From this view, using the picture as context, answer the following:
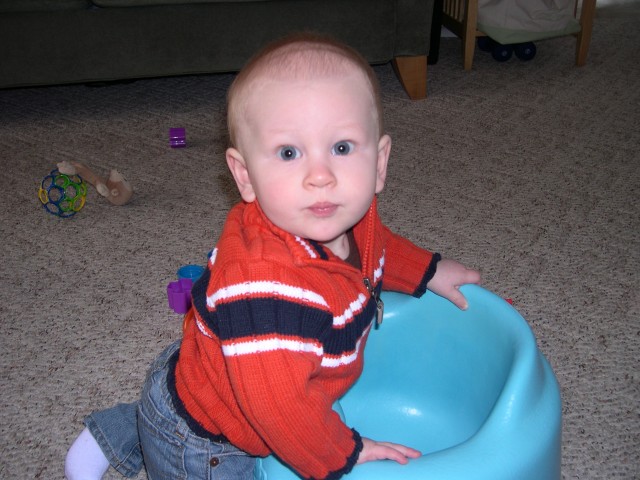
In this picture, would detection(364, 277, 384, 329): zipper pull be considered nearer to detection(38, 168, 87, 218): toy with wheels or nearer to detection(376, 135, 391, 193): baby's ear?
detection(376, 135, 391, 193): baby's ear

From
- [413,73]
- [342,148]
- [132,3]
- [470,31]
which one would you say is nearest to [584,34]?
[470,31]

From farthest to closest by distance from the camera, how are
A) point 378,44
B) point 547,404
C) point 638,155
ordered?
point 378,44
point 638,155
point 547,404

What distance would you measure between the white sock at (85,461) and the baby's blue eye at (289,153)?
0.43 m

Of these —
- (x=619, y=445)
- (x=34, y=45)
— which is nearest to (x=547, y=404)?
(x=619, y=445)

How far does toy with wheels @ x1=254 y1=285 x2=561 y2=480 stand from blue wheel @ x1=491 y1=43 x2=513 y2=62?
141cm

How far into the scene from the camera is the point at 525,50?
2.00m

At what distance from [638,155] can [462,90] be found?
1.73 feet

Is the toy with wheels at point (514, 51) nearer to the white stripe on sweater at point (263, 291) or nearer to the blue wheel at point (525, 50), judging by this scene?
the blue wheel at point (525, 50)

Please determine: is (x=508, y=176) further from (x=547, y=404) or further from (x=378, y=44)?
(x=547, y=404)

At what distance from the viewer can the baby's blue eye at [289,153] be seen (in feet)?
1.87

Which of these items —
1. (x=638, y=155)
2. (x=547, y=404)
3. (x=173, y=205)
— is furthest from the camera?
(x=638, y=155)

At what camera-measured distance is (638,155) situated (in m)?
1.44

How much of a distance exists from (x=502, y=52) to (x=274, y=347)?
67.1 inches

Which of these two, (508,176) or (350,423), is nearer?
(350,423)
